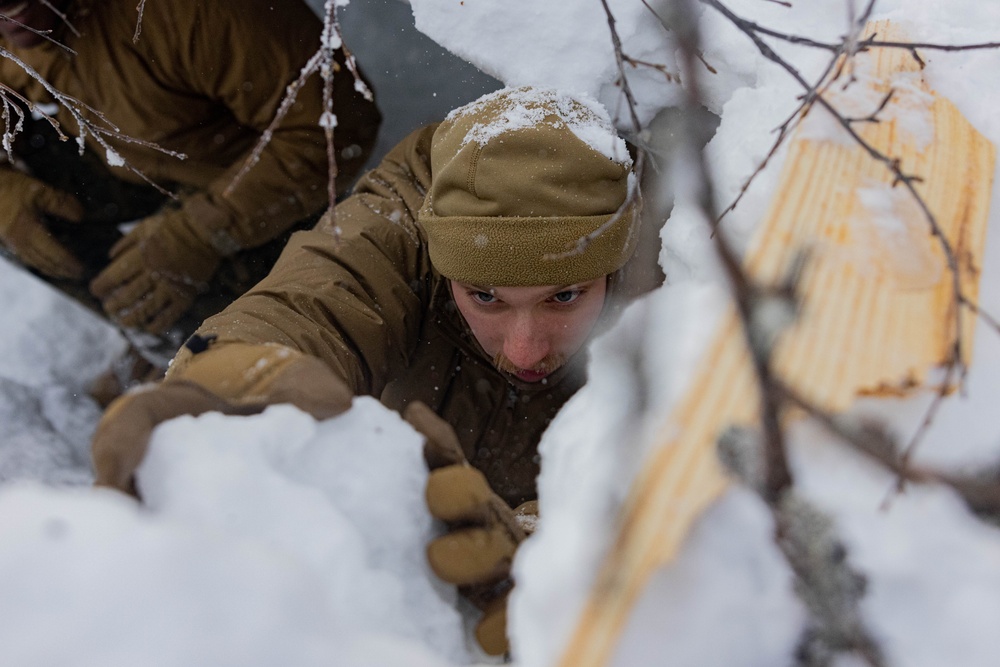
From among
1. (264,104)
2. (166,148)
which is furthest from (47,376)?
(264,104)

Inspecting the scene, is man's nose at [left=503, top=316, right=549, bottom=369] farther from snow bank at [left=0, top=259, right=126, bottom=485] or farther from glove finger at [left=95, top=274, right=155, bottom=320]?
snow bank at [left=0, top=259, right=126, bottom=485]

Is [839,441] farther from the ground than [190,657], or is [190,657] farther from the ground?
[839,441]

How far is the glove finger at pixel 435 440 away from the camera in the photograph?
0.93 meters

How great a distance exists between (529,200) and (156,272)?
75.6 inches

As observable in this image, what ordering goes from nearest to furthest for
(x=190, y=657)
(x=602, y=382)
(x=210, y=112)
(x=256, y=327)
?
1. (x=190, y=657)
2. (x=602, y=382)
3. (x=256, y=327)
4. (x=210, y=112)

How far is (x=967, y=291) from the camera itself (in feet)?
2.65

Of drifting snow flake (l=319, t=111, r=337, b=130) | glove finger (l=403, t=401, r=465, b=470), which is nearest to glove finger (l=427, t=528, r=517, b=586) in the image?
glove finger (l=403, t=401, r=465, b=470)

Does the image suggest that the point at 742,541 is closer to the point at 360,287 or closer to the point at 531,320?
the point at 531,320

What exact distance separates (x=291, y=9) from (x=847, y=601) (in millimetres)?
2501

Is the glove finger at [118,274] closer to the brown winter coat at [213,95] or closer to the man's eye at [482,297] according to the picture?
the brown winter coat at [213,95]

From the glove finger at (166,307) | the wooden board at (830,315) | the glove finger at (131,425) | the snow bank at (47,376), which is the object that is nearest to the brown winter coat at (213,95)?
the glove finger at (166,307)

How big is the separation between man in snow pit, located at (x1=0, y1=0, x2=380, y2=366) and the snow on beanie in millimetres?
984

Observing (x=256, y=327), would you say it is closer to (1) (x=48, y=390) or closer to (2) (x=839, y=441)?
(2) (x=839, y=441)

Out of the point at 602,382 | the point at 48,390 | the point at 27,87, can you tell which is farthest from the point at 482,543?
the point at 48,390
